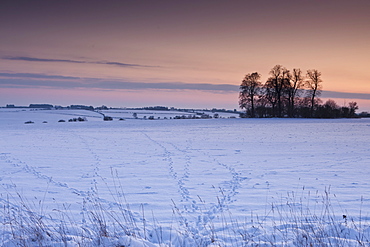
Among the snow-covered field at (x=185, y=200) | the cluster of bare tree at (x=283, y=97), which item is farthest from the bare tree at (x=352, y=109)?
the snow-covered field at (x=185, y=200)

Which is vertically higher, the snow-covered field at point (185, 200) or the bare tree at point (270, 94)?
the bare tree at point (270, 94)

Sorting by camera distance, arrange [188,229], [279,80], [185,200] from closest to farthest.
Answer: [188,229] → [185,200] → [279,80]

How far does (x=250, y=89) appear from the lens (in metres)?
55.4

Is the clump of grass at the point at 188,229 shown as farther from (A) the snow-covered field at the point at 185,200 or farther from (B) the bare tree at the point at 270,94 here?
(B) the bare tree at the point at 270,94

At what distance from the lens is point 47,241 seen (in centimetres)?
457

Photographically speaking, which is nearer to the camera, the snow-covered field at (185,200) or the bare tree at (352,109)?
the snow-covered field at (185,200)

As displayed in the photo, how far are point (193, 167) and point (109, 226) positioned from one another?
6.33 metres

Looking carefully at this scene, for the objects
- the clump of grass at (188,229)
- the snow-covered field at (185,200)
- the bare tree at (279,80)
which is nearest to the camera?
the clump of grass at (188,229)

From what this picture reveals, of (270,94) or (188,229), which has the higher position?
(270,94)

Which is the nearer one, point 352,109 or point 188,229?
point 188,229

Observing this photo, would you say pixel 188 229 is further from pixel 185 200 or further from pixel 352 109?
pixel 352 109

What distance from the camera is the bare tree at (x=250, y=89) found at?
5509 centimetres

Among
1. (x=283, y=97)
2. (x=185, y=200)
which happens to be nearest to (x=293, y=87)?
(x=283, y=97)

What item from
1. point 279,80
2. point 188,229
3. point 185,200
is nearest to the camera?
point 188,229
